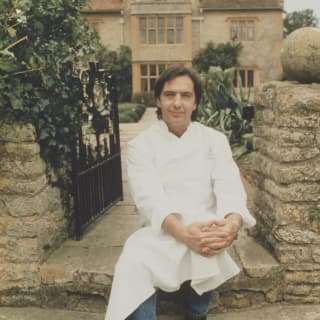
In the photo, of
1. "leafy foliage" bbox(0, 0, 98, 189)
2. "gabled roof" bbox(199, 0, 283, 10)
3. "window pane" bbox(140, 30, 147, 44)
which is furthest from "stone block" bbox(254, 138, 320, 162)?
"gabled roof" bbox(199, 0, 283, 10)

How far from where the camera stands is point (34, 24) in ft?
9.74

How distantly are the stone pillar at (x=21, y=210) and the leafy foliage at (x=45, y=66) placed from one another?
0.42 feet

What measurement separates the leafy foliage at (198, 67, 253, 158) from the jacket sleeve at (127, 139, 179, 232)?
4.84 m

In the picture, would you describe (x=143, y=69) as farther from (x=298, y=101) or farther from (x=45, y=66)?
(x=298, y=101)

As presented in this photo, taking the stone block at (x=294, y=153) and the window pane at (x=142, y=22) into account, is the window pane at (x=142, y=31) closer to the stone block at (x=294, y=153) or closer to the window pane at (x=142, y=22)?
the window pane at (x=142, y=22)

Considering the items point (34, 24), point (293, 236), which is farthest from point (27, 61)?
point (293, 236)

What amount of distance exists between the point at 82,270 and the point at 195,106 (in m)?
1.31

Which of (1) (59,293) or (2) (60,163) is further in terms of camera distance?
(2) (60,163)

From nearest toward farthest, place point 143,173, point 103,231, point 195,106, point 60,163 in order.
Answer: point 143,173
point 195,106
point 60,163
point 103,231

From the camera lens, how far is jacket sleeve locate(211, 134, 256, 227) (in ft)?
8.64

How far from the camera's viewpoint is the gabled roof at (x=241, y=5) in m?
28.6

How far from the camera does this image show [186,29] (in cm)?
2856

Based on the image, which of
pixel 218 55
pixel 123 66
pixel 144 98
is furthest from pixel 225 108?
pixel 123 66

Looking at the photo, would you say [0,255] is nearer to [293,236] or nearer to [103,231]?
[103,231]
